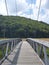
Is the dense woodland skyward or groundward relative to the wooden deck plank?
groundward

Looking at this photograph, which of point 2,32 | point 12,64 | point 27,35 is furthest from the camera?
point 27,35

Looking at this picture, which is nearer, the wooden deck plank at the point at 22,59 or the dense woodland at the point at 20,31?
the wooden deck plank at the point at 22,59

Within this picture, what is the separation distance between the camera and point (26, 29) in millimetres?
118000

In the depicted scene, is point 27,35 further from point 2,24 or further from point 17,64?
point 17,64

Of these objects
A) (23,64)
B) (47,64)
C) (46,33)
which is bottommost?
(46,33)

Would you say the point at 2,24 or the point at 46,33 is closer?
the point at 2,24

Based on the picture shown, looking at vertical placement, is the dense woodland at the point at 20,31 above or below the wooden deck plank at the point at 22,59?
below

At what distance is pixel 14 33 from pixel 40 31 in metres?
13.5

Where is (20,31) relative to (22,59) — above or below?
below

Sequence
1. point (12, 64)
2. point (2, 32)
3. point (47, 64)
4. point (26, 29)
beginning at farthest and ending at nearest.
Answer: point (26, 29) < point (2, 32) < point (12, 64) < point (47, 64)

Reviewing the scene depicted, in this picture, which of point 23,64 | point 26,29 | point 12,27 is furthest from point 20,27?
point 23,64

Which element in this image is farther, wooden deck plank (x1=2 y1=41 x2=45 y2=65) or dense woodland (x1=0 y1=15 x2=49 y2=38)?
dense woodland (x1=0 y1=15 x2=49 y2=38)

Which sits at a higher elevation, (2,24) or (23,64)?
(23,64)

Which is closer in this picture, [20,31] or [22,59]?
[22,59]
